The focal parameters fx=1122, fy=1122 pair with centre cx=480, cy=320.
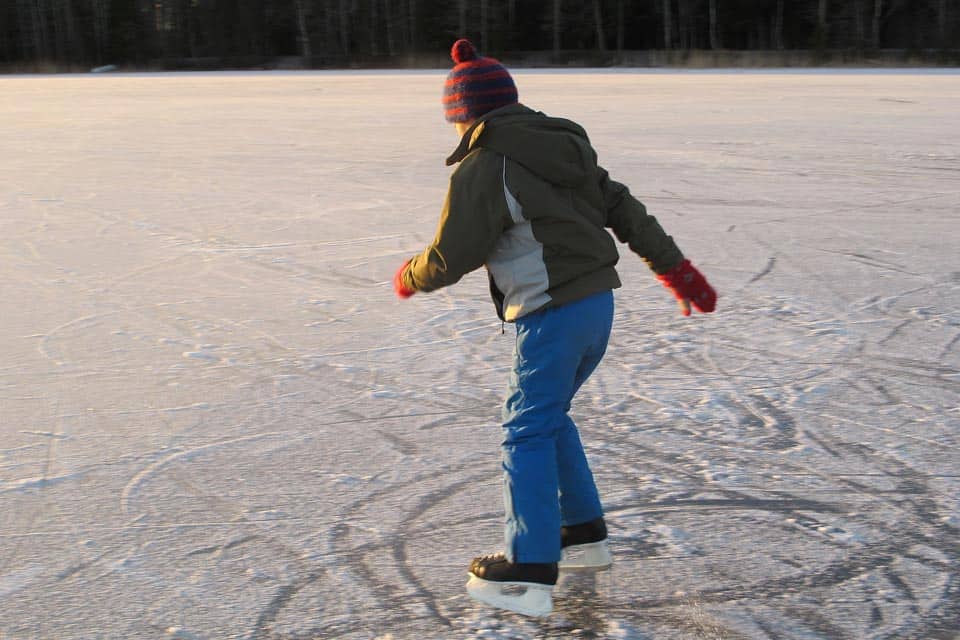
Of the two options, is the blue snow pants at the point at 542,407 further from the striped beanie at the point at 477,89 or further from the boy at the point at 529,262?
the striped beanie at the point at 477,89

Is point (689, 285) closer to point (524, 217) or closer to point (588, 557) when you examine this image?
point (524, 217)

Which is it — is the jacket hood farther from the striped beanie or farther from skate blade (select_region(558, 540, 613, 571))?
skate blade (select_region(558, 540, 613, 571))

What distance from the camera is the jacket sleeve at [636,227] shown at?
2.53m

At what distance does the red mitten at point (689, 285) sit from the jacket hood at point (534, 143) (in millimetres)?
421

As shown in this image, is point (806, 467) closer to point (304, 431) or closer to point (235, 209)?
point (304, 431)

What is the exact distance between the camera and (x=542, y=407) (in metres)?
2.40

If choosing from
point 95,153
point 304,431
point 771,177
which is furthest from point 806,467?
point 95,153

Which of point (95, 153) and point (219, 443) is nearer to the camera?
point (219, 443)

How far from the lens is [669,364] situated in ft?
13.9

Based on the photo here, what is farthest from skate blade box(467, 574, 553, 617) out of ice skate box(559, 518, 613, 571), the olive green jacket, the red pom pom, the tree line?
the tree line

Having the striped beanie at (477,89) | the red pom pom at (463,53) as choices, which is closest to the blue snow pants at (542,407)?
the striped beanie at (477,89)

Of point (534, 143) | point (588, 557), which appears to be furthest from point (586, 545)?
point (534, 143)

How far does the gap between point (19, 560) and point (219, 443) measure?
846mm

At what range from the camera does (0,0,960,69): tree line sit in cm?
4616
